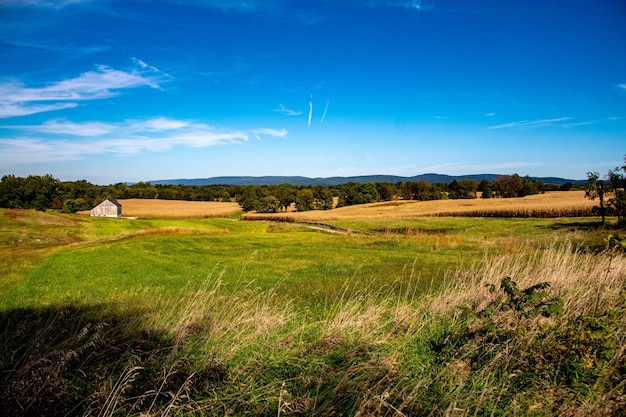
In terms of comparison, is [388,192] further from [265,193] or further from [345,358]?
[345,358]

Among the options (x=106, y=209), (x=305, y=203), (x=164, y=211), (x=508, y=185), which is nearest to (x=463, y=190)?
(x=508, y=185)

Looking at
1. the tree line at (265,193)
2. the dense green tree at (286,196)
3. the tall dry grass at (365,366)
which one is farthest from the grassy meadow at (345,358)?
the dense green tree at (286,196)

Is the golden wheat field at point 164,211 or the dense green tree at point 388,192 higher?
the dense green tree at point 388,192

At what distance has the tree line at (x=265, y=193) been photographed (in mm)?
90062

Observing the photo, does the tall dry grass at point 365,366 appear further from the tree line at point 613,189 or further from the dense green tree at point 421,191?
the dense green tree at point 421,191

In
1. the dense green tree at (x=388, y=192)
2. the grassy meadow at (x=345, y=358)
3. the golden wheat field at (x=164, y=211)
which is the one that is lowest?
the golden wheat field at (x=164, y=211)

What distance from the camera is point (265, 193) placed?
112750mm

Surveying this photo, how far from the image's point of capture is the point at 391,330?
6051 millimetres

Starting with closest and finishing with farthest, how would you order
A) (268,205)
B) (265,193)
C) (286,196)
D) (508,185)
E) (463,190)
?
(508,185)
(268,205)
(463,190)
(286,196)
(265,193)

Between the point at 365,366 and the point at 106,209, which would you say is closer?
the point at 365,366

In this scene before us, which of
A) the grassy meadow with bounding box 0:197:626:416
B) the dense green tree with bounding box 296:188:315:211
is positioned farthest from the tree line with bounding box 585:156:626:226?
the dense green tree with bounding box 296:188:315:211

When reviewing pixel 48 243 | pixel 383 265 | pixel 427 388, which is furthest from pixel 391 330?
pixel 48 243

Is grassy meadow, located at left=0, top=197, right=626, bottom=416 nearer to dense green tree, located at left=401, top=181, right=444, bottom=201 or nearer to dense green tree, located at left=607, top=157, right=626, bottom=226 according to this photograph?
dense green tree, located at left=607, top=157, right=626, bottom=226

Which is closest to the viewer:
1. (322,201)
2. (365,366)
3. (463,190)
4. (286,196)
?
(365,366)
